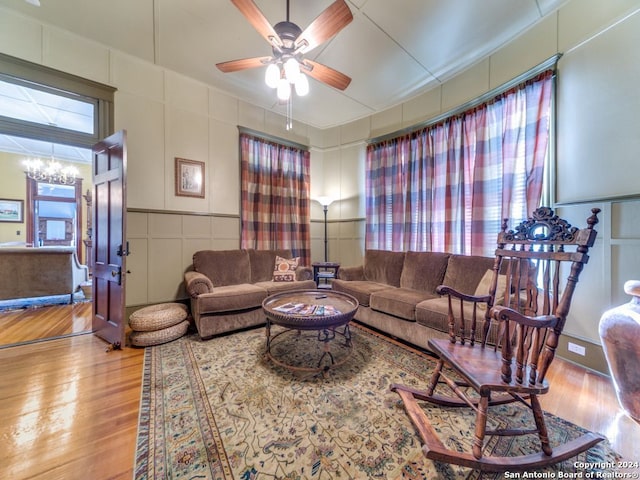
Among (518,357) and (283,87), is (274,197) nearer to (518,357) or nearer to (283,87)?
(283,87)

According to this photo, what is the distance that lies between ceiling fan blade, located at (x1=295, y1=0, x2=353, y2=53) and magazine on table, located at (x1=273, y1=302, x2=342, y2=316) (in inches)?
84.5

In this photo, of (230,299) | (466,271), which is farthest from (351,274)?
(230,299)

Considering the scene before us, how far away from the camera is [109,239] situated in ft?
8.45

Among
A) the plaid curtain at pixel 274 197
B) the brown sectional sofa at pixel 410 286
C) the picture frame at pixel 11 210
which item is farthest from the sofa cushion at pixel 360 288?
the picture frame at pixel 11 210

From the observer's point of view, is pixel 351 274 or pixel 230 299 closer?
pixel 230 299

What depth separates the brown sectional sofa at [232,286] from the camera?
2621 mm

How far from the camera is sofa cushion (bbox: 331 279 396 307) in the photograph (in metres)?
2.94

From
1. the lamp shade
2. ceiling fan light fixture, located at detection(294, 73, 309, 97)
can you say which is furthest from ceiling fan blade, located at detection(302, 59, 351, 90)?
the lamp shade

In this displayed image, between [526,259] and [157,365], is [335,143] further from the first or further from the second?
[157,365]

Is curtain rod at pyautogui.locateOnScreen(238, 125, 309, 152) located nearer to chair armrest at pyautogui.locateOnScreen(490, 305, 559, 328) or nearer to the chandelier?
chair armrest at pyautogui.locateOnScreen(490, 305, 559, 328)

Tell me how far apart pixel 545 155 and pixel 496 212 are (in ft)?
2.17

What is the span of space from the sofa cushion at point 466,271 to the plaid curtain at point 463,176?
265 mm

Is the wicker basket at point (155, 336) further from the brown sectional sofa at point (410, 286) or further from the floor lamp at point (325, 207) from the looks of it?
the floor lamp at point (325, 207)

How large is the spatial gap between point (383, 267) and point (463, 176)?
153 cm
